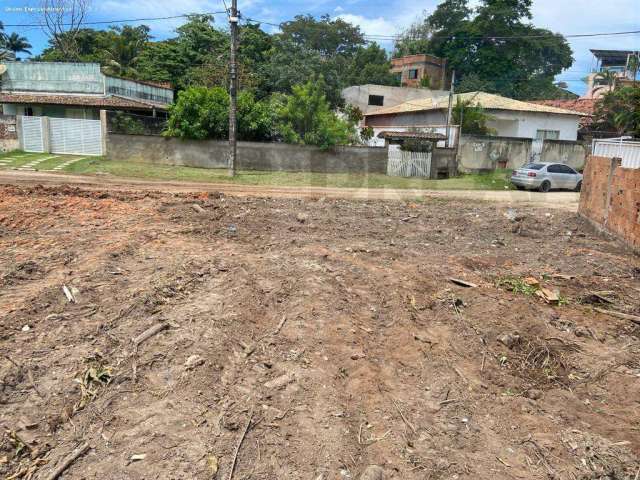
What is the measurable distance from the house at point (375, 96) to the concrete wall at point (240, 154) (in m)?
21.3

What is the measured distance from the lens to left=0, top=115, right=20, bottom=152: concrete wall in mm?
25062

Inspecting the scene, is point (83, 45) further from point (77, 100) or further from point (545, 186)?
point (545, 186)

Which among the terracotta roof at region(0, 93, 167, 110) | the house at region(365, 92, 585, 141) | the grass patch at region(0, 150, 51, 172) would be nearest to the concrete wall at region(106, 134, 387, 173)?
the grass patch at region(0, 150, 51, 172)

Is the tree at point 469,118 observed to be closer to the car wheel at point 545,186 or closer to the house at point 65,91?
the car wheel at point 545,186

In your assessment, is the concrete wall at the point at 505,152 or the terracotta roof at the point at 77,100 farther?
the terracotta roof at the point at 77,100

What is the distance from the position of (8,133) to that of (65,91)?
7.13 metres

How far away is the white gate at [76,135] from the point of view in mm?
24703

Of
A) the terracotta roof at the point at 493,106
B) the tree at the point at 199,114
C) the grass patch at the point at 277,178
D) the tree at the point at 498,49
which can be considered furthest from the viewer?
the tree at the point at 498,49

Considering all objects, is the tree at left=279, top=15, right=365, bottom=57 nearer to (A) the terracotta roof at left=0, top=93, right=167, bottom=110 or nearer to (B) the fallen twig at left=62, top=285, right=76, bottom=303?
(A) the terracotta roof at left=0, top=93, right=167, bottom=110

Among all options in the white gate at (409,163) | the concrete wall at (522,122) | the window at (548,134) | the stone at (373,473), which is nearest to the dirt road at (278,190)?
the white gate at (409,163)

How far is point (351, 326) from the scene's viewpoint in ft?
18.4

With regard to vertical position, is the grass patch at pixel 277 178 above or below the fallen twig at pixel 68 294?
above

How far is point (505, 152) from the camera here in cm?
2694

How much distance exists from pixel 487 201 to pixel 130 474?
624 inches
